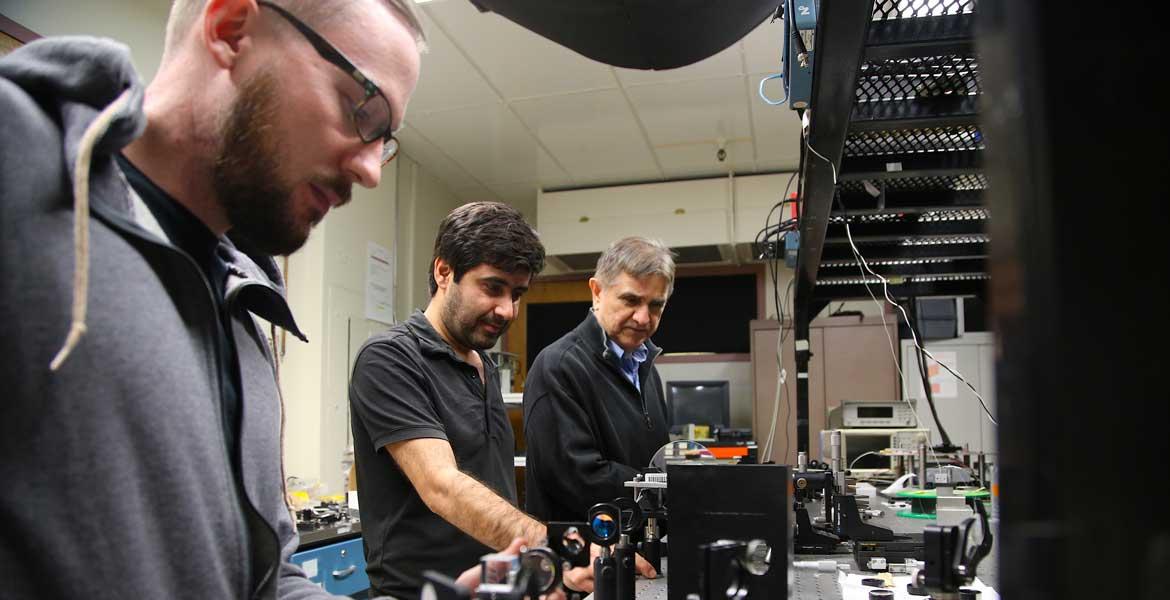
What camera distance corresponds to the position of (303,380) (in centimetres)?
450

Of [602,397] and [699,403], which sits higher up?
[602,397]

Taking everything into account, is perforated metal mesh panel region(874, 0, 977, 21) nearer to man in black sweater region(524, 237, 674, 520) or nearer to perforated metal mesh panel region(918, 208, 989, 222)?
perforated metal mesh panel region(918, 208, 989, 222)

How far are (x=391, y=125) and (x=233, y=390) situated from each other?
363 mm

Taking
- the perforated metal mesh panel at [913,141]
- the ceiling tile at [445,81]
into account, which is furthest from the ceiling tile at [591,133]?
the perforated metal mesh panel at [913,141]

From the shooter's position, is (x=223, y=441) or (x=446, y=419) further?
(x=446, y=419)

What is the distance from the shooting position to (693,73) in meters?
4.14

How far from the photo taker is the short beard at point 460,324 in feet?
5.59

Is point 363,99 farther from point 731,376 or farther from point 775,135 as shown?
point 731,376

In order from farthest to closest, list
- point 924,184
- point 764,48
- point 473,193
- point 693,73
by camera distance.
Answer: point 473,193 < point 693,73 < point 764,48 < point 924,184

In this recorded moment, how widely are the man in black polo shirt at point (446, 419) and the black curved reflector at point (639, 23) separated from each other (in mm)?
494

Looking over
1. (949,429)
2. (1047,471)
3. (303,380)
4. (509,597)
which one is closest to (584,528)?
(509,597)

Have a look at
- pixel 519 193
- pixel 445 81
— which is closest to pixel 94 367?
pixel 445 81

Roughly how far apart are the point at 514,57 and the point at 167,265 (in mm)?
3444

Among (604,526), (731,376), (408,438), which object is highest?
(731,376)
